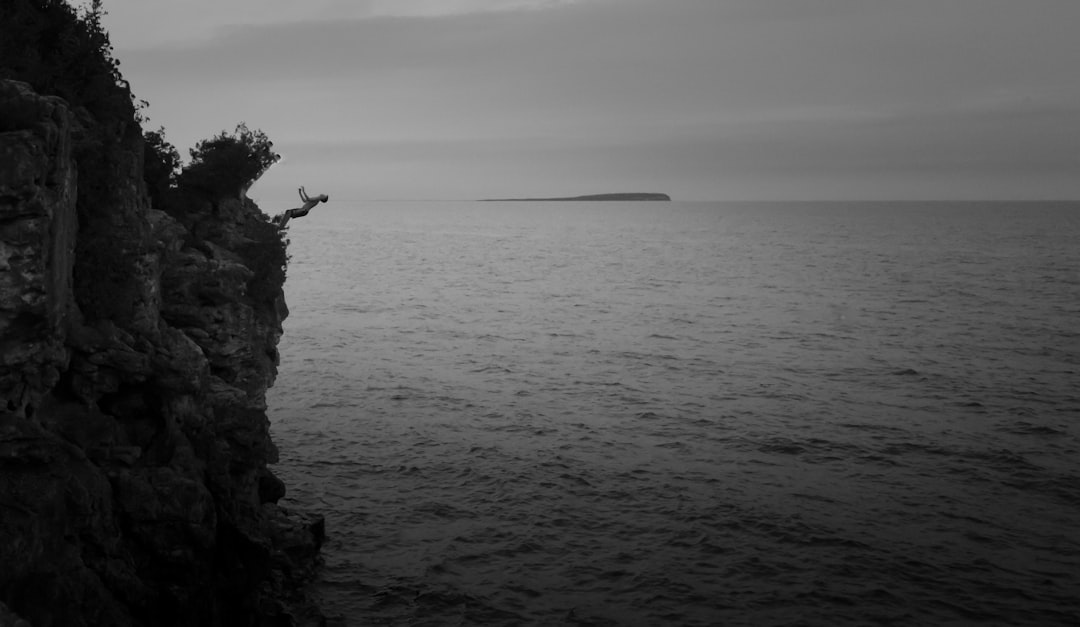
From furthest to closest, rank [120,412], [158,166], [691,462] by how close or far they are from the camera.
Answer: [691,462], [158,166], [120,412]

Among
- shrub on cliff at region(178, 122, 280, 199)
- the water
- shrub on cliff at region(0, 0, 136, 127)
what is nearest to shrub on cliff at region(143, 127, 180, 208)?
shrub on cliff at region(178, 122, 280, 199)

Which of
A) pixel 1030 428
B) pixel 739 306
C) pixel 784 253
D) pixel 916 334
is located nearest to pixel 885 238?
pixel 784 253

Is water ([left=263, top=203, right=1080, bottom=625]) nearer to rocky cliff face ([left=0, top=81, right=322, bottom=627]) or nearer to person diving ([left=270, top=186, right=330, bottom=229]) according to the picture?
rocky cliff face ([left=0, top=81, right=322, bottom=627])


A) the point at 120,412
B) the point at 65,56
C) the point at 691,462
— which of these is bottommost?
the point at 691,462

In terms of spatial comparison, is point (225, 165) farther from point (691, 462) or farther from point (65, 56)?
point (691, 462)

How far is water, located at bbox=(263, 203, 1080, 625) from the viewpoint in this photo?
25.7 metres

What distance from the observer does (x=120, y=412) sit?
72.7ft

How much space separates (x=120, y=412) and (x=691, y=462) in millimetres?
24589

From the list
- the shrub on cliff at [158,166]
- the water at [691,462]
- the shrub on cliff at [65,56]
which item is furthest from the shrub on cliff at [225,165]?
the water at [691,462]

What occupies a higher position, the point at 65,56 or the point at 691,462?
the point at 65,56

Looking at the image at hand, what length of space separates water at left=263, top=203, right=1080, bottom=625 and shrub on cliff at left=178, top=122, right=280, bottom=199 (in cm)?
1306

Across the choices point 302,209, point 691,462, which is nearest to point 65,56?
point 302,209

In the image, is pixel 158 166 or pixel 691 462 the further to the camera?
pixel 691 462

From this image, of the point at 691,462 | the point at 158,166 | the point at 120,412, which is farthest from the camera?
the point at 691,462
